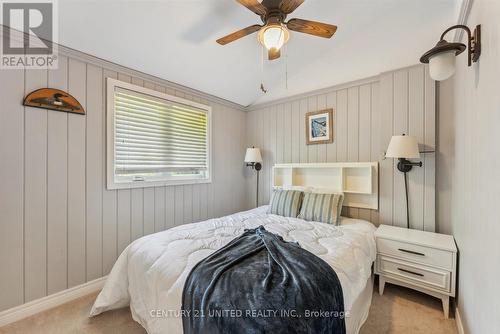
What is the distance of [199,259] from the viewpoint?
143cm

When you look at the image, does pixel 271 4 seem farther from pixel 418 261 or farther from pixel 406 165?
pixel 418 261

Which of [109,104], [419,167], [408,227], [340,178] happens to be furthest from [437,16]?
[109,104]

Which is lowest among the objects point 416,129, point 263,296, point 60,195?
point 263,296

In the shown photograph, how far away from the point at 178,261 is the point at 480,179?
1.84 metres

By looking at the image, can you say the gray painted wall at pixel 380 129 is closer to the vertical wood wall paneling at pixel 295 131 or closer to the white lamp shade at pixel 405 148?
the vertical wood wall paneling at pixel 295 131

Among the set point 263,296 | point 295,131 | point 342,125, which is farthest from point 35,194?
point 342,125

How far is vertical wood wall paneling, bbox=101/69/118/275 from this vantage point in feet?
7.61

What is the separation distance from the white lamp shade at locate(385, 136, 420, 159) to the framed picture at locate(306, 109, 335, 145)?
886mm

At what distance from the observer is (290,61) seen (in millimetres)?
2844

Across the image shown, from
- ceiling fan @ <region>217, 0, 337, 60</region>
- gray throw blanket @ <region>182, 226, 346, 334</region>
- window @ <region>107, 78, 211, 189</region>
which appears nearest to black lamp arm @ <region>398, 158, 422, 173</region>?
ceiling fan @ <region>217, 0, 337, 60</region>

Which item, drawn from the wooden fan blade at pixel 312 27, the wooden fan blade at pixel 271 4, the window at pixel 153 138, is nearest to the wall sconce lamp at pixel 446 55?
the wooden fan blade at pixel 312 27

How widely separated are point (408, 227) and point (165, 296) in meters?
2.52

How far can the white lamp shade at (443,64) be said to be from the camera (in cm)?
136

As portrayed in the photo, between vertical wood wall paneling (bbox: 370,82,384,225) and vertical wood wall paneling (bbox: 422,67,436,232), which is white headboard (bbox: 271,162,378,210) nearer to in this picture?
vertical wood wall paneling (bbox: 370,82,384,225)
